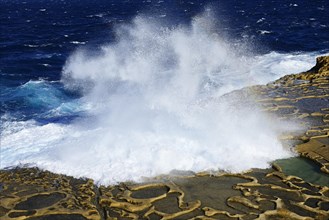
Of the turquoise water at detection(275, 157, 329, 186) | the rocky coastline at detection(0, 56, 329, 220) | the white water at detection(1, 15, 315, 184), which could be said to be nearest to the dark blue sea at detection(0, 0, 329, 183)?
the white water at detection(1, 15, 315, 184)

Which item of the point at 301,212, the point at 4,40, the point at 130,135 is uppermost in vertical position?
the point at 4,40

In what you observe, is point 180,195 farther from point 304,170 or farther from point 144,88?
point 144,88

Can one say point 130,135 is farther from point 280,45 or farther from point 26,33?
point 26,33

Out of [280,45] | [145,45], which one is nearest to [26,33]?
[145,45]

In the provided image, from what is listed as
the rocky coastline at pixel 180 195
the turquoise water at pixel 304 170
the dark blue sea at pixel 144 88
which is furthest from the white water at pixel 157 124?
the rocky coastline at pixel 180 195

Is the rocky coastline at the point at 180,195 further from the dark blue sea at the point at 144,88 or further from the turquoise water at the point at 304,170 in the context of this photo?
the dark blue sea at the point at 144,88

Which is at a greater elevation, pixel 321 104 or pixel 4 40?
pixel 4 40

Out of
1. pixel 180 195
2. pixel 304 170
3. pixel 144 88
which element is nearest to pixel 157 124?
pixel 180 195
